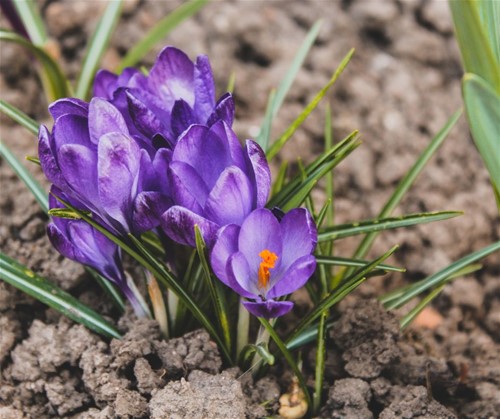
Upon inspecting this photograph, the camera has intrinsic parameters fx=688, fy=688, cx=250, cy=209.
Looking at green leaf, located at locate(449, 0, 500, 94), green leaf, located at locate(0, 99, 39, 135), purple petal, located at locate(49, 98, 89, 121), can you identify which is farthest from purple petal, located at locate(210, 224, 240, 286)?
green leaf, located at locate(0, 99, 39, 135)

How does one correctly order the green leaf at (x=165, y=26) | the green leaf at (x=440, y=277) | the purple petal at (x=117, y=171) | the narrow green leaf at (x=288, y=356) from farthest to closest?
the green leaf at (x=165, y=26) < the green leaf at (x=440, y=277) < the narrow green leaf at (x=288, y=356) < the purple petal at (x=117, y=171)

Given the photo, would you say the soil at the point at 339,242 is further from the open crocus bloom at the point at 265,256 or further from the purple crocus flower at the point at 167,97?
the purple crocus flower at the point at 167,97

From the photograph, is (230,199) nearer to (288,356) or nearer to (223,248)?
(223,248)

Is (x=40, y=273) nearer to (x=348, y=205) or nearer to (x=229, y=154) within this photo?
(x=229, y=154)

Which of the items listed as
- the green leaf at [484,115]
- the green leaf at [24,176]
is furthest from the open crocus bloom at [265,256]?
Answer: the green leaf at [24,176]

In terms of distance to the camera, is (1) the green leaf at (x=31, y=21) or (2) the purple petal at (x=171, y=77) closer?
(2) the purple petal at (x=171, y=77)
